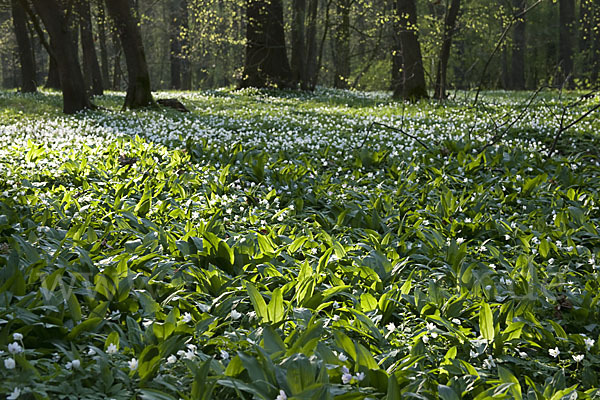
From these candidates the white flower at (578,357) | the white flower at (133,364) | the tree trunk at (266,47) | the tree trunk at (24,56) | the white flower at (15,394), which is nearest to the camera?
the white flower at (15,394)

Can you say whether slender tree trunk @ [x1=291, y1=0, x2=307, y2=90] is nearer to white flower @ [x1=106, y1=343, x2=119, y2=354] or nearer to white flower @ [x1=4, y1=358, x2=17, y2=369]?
white flower @ [x1=106, y1=343, x2=119, y2=354]

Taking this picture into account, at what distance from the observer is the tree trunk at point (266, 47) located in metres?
16.7

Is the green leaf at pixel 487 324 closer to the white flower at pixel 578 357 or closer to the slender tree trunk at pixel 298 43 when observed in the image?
the white flower at pixel 578 357

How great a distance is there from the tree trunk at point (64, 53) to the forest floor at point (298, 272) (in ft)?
16.9

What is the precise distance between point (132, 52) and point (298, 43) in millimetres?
6544

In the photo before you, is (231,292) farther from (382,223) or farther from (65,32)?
(65,32)

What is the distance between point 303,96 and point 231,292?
14071 millimetres

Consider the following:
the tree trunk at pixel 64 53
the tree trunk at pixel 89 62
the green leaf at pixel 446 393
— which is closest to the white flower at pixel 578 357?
the green leaf at pixel 446 393

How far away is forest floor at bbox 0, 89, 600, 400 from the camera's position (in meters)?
2.15

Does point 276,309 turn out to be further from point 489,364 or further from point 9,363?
point 9,363

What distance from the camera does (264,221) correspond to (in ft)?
14.1

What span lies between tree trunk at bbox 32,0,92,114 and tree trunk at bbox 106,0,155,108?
1.06 m

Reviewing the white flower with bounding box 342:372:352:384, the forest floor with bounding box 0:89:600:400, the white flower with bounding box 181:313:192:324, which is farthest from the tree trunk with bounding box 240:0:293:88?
the white flower with bounding box 342:372:352:384

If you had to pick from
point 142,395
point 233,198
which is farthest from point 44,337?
point 233,198
